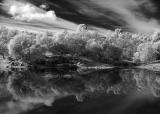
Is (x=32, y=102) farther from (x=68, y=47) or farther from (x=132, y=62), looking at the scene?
(x=132, y=62)

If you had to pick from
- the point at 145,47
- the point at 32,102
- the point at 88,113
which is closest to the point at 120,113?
the point at 88,113

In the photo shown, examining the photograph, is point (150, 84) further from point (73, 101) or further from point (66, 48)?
point (66, 48)

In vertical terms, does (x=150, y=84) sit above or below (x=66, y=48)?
below

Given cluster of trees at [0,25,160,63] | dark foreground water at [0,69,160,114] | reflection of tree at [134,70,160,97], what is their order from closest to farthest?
dark foreground water at [0,69,160,114]
reflection of tree at [134,70,160,97]
cluster of trees at [0,25,160,63]

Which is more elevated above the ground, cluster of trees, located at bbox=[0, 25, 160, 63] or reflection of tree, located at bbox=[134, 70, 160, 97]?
cluster of trees, located at bbox=[0, 25, 160, 63]

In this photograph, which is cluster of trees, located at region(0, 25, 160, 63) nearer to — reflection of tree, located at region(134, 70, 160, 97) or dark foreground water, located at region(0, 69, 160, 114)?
reflection of tree, located at region(134, 70, 160, 97)

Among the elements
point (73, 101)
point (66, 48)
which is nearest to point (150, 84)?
point (73, 101)

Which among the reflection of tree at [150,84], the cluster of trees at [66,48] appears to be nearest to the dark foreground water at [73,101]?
the reflection of tree at [150,84]

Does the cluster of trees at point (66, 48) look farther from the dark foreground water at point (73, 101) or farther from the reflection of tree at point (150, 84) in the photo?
the dark foreground water at point (73, 101)

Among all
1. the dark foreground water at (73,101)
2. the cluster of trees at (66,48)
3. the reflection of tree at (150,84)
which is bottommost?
the dark foreground water at (73,101)

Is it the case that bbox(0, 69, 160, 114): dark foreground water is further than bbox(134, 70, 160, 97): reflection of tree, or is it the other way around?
bbox(134, 70, 160, 97): reflection of tree

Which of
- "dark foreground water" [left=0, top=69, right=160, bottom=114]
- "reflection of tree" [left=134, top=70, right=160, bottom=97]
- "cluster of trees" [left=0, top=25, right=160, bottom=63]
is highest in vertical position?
"cluster of trees" [left=0, top=25, right=160, bottom=63]

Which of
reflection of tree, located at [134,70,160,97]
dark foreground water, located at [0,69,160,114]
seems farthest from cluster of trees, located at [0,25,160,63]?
dark foreground water, located at [0,69,160,114]

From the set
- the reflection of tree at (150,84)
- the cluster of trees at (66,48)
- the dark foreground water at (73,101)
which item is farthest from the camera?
the cluster of trees at (66,48)
